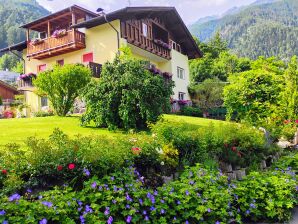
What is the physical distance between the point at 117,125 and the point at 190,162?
5296mm

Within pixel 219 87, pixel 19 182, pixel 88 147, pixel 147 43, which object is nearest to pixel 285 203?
pixel 88 147

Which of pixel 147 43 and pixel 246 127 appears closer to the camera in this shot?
pixel 246 127

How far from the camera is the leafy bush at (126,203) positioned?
12.1 feet

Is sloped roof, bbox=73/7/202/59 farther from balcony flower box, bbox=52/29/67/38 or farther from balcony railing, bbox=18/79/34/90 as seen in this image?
balcony railing, bbox=18/79/34/90

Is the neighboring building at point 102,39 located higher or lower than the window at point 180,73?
higher

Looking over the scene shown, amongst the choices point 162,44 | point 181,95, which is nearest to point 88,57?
point 162,44

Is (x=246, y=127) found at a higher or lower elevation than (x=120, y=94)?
lower

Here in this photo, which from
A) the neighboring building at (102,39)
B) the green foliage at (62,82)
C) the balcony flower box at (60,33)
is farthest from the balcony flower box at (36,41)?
the green foliage at (62,82)

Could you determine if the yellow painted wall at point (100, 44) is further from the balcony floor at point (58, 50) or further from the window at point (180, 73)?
the window at point (180, 73)

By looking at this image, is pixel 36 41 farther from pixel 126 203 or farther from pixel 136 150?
pixel 126 203

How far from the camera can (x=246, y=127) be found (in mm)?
9562

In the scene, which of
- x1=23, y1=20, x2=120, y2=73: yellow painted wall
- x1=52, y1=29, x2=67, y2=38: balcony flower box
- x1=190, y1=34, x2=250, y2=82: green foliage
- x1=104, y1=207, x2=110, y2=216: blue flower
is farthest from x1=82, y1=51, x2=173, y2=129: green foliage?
x1=190, y1=34, x2=250, y2=82: green foliage

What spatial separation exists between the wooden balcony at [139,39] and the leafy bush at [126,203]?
17452 millimetres

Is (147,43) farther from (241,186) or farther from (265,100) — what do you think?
(241,186)
